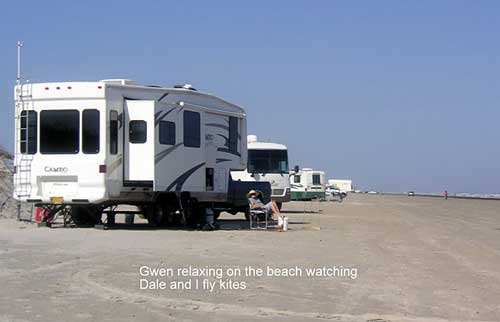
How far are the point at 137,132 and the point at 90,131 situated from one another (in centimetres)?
118

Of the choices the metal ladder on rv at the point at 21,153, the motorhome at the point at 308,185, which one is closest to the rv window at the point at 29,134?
the metal ladder on rv at the point at 21,153

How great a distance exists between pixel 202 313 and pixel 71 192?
34.2 feet

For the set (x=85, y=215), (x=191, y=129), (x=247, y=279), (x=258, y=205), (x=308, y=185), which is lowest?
(x=247, y=279)

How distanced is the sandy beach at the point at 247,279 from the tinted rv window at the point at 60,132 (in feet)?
6.98

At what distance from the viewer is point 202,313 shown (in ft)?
25.1

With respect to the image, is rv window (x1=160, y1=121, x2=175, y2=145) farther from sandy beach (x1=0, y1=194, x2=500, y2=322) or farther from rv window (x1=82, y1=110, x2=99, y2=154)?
sandy beach (x1=0, y1=194, x2=500, y2=322)

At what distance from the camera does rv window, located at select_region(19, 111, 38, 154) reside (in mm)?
17562

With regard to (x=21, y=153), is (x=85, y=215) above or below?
below

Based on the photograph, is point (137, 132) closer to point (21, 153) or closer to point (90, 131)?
point (90, 131)

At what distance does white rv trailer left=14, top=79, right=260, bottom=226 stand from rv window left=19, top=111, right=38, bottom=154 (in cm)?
3

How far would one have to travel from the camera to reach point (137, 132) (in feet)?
58.0

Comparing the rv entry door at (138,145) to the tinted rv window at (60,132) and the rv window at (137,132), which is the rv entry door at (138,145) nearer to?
the rv window at (137,132)

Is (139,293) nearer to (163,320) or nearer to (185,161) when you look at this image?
(163,320)

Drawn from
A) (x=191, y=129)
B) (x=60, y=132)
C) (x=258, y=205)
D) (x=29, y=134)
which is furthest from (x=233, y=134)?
(x=29, y=134)
